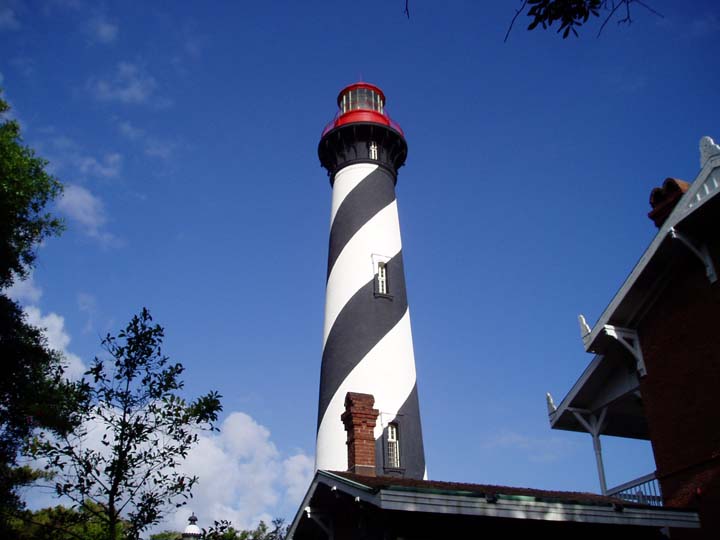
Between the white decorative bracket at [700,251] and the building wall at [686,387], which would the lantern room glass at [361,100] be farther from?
the building wall at [686,387]

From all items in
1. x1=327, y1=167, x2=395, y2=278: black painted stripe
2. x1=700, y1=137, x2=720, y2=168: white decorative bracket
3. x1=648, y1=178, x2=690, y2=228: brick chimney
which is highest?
x1=327, y1=167, x2=395, y2=278: black painted stripe

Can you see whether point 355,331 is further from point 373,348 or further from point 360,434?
point 360,434

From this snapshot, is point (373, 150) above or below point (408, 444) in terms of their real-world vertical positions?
above

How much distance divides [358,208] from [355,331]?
481 centimetres

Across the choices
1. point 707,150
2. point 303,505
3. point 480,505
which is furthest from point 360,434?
point 707,150

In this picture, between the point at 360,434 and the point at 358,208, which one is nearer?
the point at 360,434

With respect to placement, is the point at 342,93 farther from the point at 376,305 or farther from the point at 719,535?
the point at 719,535

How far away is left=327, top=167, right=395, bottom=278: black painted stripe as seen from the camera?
22984mm

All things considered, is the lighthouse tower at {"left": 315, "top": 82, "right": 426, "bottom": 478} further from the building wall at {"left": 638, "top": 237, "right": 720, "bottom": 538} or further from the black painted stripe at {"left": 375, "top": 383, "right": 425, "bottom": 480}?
the building wall at {"left": 638, "top": 237, "right": 720, "bottom": 538}

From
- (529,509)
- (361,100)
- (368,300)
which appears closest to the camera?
(529,509)

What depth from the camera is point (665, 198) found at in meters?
15.4

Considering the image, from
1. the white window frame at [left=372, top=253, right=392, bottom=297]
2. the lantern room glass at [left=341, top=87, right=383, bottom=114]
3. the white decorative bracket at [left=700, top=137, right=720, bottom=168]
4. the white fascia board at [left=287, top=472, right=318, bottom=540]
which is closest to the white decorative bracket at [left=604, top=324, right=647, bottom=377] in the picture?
the white decorative bracket at [left=700, top=137, right=720, bottom=168]

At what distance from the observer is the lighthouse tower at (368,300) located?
19.5 meters

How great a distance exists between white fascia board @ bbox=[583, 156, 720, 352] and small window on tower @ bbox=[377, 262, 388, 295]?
820 centimetres
